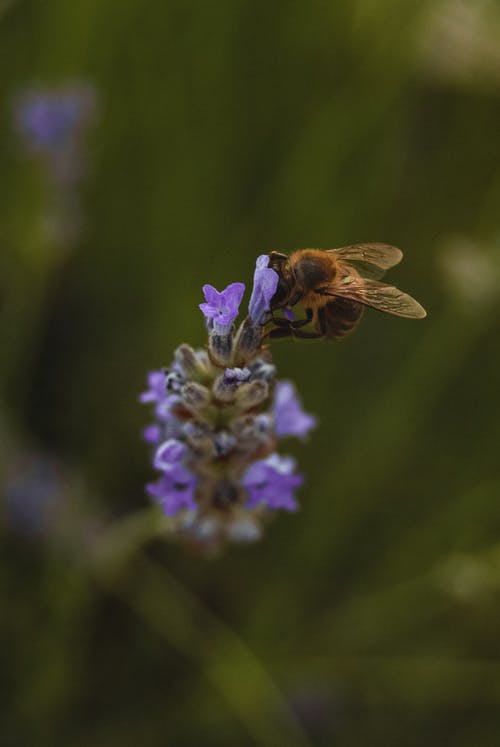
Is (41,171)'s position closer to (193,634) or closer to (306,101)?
(306,101)

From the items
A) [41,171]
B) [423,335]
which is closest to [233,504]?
[423,335]

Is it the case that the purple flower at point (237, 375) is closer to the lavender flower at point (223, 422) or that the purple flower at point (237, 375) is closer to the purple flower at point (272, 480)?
the lavender flower at point (223, 422)

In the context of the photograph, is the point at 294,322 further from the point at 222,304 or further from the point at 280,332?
the point at 222,304

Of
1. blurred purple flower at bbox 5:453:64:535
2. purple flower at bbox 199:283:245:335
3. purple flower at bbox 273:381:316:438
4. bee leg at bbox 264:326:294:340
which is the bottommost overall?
purple flower at bbox 199:283:245:335

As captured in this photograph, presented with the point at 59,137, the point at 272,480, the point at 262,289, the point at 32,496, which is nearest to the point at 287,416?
the point at 272,480

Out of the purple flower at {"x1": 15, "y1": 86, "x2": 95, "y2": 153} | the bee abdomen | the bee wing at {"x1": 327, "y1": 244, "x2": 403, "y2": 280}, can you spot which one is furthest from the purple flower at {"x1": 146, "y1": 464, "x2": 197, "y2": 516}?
the purple flower at {"x1": 15, "y1": 86, "x2": 95, "y2": 153}

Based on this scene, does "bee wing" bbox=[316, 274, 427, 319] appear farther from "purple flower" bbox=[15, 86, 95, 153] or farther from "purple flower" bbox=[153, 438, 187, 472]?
"purple flower" bbox=[15, 86, 95, 153]
